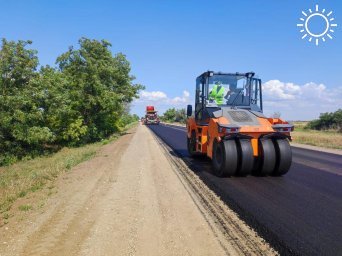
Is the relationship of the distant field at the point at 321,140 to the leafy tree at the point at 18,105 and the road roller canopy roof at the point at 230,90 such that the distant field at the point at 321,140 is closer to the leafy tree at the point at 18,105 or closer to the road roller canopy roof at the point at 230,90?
the road roller canopy roof at the point at 230,90

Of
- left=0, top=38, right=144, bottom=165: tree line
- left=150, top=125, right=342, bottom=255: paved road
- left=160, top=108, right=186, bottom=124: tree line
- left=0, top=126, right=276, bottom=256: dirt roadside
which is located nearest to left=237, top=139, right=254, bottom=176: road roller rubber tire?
left=150, top=125, right=342, bottom=255: paved road

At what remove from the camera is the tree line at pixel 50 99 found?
21.1m

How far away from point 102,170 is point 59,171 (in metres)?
1.69

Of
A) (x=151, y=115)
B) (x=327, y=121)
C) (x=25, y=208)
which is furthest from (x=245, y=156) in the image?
(x=151, y=115)

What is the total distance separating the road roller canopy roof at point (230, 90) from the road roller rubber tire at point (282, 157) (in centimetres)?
205

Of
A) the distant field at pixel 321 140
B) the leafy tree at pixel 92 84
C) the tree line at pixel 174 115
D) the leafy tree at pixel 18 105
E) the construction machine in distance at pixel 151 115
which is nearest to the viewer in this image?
the leafy tree at pixel 18 105

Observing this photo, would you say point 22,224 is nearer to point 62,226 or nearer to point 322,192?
point 62,226

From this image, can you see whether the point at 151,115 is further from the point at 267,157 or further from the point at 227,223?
the point at 227,223

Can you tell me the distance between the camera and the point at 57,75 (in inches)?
939

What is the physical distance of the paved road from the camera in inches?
210

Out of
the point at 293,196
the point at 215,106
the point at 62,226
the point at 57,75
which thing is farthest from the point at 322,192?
the point at 57,75

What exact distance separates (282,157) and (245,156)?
3.66 ft

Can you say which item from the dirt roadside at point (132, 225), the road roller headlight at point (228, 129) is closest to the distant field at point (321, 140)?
the road roller headlight at point (228, 129)

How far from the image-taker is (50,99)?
74.0ft
